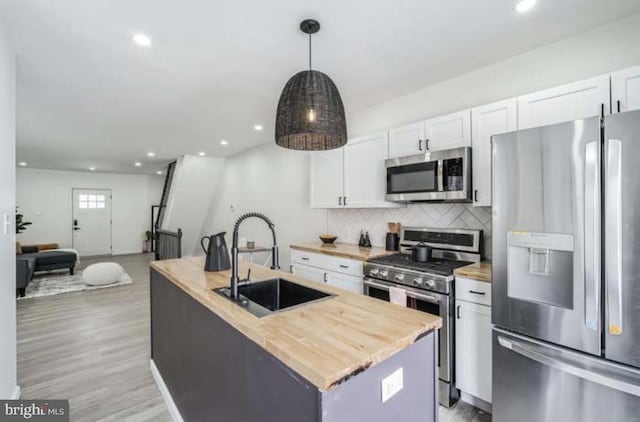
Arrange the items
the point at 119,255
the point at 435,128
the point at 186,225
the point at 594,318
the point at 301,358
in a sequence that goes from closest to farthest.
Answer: the point at 301,358 → the point at 594,318 → the point at 435,128 → the point at 186,225 → the point at 119,255

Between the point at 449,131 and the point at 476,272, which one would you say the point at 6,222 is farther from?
the point at 449,131

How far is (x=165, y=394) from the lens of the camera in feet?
7.50

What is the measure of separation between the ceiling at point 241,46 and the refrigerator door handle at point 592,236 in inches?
42.4

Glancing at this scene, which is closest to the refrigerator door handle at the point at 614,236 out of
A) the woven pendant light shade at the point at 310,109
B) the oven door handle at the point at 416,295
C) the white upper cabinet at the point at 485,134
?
the white upper cabinet at the point at 485,134

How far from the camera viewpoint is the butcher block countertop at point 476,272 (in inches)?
79.9

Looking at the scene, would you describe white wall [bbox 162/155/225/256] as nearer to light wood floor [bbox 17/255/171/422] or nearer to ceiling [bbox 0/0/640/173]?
light wood floor [bbox 17/255/171/422]

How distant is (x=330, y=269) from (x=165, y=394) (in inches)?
70.0

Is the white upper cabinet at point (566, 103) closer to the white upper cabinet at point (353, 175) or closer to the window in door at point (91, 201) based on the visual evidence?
the white upper cabinet at point (353, 175)

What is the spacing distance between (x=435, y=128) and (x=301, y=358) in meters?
2.37

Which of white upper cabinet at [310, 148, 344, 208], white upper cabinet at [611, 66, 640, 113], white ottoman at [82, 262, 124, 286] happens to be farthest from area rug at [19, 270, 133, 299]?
white upper cabinet at [611, 66, 640, 113]

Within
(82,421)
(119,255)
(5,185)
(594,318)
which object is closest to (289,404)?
(594,318)

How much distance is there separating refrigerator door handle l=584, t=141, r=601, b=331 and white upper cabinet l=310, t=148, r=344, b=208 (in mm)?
2327

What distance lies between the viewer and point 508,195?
1776 millimetres

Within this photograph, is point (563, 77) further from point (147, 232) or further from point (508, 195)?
point (147, 232)
